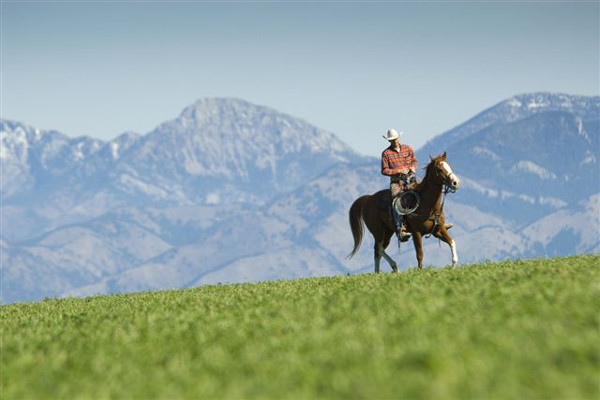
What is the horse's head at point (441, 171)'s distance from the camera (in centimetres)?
2977

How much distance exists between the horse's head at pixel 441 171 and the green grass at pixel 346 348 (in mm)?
10413

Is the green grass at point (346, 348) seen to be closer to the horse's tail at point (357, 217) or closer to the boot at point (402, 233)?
the boot at point (402, 233)

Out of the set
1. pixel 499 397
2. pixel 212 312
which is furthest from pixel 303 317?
pixel 499 397

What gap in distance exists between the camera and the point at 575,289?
51.1 feet

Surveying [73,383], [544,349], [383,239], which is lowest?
[383,239]

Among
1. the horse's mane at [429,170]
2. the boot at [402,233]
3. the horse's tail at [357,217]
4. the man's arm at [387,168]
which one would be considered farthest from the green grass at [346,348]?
the horse's tail at [357,217]

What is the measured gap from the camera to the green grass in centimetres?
958

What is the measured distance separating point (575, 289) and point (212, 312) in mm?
6806

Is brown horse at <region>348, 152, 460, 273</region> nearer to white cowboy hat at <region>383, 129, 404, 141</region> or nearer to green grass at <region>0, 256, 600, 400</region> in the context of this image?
white cowboy hat at <region>383, 129, 404, 141</region>

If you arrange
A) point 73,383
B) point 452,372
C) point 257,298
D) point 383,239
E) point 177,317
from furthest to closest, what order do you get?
point 383,239 < point 257,298 < point 177,317 < point 73,383 < point 452,372

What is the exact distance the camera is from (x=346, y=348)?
39.2 feet

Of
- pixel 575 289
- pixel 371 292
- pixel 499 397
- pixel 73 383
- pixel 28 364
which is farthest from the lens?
pixel 371 292

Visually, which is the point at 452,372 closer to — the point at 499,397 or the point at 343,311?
the point at 499,397

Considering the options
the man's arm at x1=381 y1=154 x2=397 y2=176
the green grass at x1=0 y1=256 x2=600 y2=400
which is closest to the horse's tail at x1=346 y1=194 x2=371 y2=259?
the man's arm at x1=381 y1=154 x2=397 y2=176
